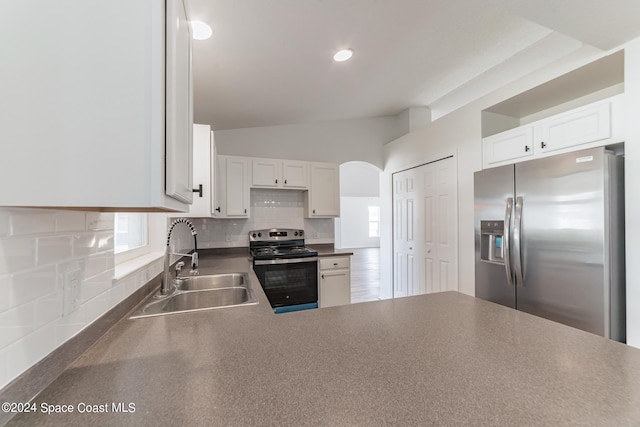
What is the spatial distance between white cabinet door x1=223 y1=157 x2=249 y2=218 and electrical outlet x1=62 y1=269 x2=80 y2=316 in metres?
2.40

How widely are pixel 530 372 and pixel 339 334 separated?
52 centimetres

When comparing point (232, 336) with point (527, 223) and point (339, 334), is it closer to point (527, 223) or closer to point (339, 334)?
point (339, 334)

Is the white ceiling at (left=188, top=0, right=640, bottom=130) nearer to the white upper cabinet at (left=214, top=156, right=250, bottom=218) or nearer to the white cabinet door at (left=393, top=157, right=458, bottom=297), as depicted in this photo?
the white upper cabinet at (left=214, top=156, right=250, bottom=218)

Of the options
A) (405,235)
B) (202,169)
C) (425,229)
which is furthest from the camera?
(405,235)

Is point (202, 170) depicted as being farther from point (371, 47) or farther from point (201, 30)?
point (371, 47)

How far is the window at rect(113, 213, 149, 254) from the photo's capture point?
4.70 feet

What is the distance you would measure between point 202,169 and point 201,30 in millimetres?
945

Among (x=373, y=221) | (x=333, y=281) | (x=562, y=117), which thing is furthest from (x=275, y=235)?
(x=373, y=221)

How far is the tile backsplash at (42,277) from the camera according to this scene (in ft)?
1.86

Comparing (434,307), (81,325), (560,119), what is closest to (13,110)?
(81,325)

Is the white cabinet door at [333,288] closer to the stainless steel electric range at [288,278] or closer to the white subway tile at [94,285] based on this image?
the stainless steel electric range at [288,278]

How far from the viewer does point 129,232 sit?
1648mm

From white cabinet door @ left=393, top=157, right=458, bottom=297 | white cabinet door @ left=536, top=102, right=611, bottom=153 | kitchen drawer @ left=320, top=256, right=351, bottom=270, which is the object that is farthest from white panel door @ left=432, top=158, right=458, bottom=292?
kitchen drawer @ left=320, top=256, right=351, bottom=270

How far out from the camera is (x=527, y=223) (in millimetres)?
2092
